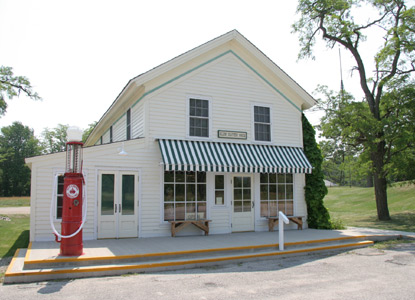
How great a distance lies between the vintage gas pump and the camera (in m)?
8.26

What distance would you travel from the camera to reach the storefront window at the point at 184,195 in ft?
39.8

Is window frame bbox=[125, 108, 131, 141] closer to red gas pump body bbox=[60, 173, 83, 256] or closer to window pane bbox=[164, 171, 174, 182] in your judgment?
window pane bbox=[164, 171, 174, 182]

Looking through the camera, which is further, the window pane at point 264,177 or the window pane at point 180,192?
the window pane at point 264,177

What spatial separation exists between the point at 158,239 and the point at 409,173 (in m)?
14.6

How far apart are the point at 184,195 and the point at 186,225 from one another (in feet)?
3.33

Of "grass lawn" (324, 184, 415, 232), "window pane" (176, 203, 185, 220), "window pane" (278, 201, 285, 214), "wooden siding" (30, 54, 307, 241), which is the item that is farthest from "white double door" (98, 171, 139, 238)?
"grass lawn" (324, 184, 415, 232)

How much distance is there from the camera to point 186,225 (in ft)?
39.4

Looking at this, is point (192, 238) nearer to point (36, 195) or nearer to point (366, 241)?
point (36, 195)

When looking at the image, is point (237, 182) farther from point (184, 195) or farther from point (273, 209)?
point (184, 195)

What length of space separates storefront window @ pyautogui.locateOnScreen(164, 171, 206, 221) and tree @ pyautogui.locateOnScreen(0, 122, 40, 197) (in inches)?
1933

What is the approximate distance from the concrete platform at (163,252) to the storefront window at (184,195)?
89 cm

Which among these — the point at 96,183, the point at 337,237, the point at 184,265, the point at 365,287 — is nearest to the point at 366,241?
the point at 337,237

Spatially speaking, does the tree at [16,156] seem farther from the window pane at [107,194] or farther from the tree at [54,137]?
the window pane at [107,194]

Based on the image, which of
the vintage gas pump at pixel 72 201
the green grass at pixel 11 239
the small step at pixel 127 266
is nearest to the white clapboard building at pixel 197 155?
the green grass at pixel 11 239
